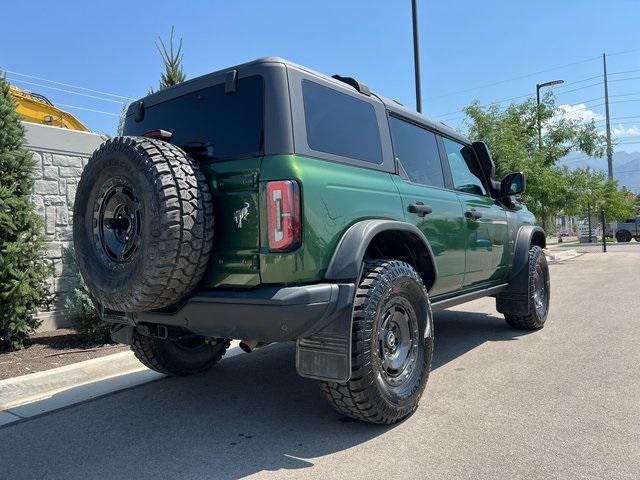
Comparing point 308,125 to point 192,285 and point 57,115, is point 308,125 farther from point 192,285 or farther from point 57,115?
point 57,115

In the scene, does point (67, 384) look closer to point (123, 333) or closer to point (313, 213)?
point (123, 333)

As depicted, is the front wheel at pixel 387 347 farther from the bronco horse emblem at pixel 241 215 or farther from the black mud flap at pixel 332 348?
the bronco horse emblem at pixel 241 215

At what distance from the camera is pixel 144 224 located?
281 cm

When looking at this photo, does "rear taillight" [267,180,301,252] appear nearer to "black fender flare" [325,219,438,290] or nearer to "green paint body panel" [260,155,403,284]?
"green paint body panel" [260,155,403,284]

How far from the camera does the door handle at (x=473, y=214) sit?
462 centimetres

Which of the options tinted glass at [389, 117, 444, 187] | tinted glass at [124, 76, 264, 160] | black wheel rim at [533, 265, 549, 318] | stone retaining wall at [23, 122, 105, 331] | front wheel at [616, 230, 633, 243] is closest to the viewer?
tinted glass at [124, 76, 264, 160]

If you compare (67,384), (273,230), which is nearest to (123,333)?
(67,384)

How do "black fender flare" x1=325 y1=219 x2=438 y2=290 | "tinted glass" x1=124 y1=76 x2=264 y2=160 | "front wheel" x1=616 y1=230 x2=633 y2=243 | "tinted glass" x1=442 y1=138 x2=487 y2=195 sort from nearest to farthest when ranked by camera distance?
"black fender flare" x1=325 y1=219 x2=438 y2=290, "tinted glass" x1=124 y1=76 x2=264 y2=160, "tinted glass" x1=442 y1=138 x2=487 y2=195, "front wheel" x1=616 y1=230 x2=633 y2=243

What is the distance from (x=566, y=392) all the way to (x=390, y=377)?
1.54 meters

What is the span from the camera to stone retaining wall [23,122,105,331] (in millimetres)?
6543

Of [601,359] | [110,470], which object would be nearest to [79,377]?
[110,470]

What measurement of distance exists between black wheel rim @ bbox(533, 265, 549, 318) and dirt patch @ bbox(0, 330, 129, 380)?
15.6 feet

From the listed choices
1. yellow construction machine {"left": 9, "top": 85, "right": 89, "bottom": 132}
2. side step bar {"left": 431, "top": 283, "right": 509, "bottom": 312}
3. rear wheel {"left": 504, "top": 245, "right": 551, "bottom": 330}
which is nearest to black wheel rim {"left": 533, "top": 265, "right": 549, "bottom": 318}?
rear wheel {"left": 504, "top": 245, "right": 551, "bottom": 330}

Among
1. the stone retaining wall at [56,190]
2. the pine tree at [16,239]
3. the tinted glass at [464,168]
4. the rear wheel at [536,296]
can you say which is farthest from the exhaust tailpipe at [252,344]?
the stone retaining wall at [56,190]
